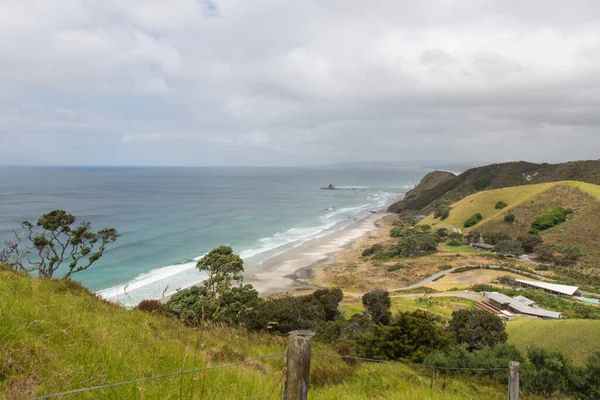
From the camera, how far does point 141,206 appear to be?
311ft

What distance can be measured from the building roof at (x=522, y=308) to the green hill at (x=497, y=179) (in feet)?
223

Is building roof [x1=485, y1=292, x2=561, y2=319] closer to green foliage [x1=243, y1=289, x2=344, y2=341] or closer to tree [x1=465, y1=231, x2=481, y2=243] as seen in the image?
green foliage [x1=243, y1=289, x2=344, y2=341]

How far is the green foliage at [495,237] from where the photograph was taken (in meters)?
57.7

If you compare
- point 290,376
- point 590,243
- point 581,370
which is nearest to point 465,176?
point 590,243

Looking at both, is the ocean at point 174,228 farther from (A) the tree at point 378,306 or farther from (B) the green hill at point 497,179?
(A) the tree at point 378,306

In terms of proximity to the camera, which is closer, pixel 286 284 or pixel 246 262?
pixel 286 284

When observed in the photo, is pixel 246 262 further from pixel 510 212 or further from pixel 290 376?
pixel 510 212

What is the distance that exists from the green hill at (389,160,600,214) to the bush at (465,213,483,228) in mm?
23527

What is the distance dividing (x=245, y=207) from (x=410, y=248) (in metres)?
58.0

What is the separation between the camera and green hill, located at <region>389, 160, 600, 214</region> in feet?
328

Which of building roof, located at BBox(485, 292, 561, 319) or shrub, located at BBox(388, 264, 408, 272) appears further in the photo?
shrub, located at BBox(388, 264, 408, 272)

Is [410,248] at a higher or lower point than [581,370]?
lower

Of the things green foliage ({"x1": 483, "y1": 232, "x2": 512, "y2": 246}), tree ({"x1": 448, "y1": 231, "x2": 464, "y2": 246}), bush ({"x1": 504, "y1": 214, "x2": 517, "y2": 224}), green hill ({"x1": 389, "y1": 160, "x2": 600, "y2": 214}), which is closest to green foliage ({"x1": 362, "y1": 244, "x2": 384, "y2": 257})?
tree ({"x1": 448, "y1": 231, "x2": 464, "y2": 246})

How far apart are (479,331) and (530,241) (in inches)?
1744
